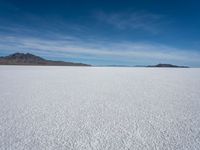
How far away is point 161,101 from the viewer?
3.57 metres

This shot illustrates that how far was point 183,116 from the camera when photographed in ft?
8.55

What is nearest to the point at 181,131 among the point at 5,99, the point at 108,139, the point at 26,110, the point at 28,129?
the point at 108,139

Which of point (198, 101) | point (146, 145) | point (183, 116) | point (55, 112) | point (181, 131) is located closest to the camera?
point (146, 145)

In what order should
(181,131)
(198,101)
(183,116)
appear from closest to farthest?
(181,131) → (183,116) → (198,101)

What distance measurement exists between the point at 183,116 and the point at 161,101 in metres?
0.97

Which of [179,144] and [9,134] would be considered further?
[9,134]

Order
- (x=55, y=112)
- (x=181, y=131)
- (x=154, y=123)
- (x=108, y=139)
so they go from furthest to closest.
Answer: (x=55, y=112), (x=154, y=123), (x=181, y=131), (x=108, y=139)

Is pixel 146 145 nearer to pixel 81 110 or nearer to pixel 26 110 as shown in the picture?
pixel 81 110

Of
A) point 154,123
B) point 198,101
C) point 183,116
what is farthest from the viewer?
point 198,101

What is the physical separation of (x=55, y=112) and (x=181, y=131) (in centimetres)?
179

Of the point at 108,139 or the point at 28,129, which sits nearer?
the point at 108,139

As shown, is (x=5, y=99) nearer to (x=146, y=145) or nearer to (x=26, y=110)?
(x=26, y=110)

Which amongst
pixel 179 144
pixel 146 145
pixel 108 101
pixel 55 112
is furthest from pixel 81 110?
pixel 179 144

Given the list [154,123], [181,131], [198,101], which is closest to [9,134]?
[154,123]
